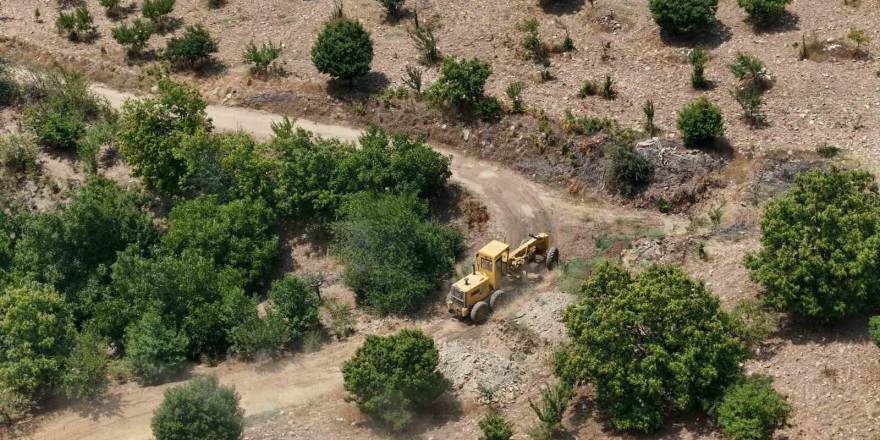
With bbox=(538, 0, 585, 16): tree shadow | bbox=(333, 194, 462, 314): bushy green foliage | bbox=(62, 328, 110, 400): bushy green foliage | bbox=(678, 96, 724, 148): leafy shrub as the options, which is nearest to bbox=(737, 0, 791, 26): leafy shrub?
bbox=(678, 96, 724, 148): leafy shrub

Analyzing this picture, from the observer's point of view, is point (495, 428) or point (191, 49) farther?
point (191, 49)

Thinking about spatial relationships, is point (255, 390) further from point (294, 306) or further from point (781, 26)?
point (781, 26)

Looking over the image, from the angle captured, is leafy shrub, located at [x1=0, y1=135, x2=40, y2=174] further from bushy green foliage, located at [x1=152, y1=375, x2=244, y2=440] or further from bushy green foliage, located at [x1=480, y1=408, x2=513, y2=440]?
bushy green foliage, located at [x1=480, y1=408, x2=513, y2=440]

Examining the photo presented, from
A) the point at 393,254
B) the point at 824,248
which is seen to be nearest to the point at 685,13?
the point at 824,248

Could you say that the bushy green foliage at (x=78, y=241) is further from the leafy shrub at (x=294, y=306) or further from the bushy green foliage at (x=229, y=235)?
the leafy shrub at (x=294, y=306)

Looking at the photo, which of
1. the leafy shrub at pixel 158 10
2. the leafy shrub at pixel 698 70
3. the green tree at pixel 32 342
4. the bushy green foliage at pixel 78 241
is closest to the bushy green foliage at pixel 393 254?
the bushy green foliage at pixel 78 241

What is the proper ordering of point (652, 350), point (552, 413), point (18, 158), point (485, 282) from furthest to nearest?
point (18, 158) < point (485, 282) < point (552, 413) < point (652, 350)
